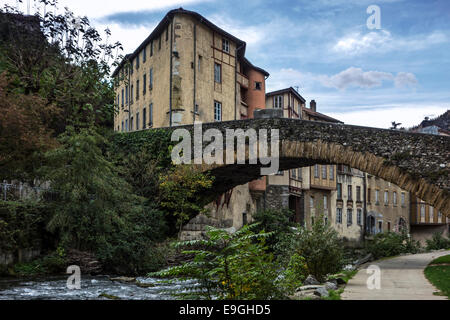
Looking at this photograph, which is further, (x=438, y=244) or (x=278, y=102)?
(x=278, y=102)

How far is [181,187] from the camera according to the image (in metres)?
18.8

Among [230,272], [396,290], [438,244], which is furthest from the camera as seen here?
[438,244]

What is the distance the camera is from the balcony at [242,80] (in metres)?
30.7

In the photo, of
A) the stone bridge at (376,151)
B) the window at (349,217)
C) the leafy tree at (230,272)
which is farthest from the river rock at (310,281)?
the window at (349,217)

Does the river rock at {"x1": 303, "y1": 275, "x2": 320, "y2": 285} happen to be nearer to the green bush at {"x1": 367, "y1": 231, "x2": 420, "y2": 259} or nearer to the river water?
the river water

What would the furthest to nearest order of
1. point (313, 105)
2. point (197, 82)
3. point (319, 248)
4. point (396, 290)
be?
1. point (313, 105)
2. point (197, 82)
3. point (319, 248)
4. point (396, 290)

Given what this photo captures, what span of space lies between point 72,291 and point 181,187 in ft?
26.9

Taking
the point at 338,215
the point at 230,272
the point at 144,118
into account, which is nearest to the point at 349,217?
the point at 338,215

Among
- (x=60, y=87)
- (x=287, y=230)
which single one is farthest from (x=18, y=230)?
(x=287, y=230)

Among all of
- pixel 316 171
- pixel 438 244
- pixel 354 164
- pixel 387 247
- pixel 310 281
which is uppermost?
pixel 316 171

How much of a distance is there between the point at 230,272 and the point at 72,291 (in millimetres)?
6826

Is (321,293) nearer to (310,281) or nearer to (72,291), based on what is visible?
(310,281)

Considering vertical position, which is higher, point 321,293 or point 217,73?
point 217,73

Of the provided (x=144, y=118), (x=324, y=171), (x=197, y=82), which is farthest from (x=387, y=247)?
(x=324, y=171)
